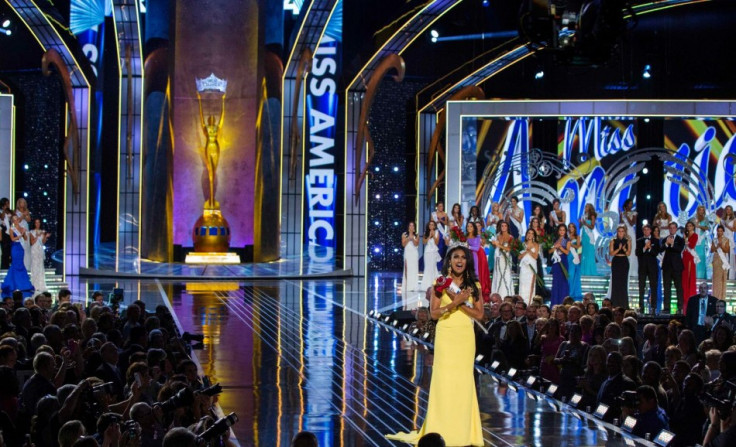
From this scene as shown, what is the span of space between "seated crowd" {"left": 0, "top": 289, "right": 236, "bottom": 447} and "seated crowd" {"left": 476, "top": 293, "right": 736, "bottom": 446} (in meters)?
2.17

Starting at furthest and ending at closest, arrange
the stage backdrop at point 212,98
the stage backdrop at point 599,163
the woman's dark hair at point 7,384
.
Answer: the stage backdrop at point 212,98 < the stage backdrop at point 599,163 < the woman's dark hair at point 7,384

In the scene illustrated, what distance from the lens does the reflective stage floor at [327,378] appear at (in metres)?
7.36

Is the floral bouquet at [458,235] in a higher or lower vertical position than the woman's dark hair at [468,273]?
higher

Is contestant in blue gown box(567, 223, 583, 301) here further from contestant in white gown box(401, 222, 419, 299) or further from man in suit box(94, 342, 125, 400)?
man in suit box(94, 342, 125, 400)

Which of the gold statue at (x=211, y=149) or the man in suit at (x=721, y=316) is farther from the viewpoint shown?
the gold statue at (x=211, y=149)

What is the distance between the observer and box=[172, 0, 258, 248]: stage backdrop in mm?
24547

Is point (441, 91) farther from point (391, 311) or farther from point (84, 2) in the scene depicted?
point (391, 311)

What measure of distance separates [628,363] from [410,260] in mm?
11561

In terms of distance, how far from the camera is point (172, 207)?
81.0 ft

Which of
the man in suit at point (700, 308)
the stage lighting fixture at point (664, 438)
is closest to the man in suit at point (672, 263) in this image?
the man in suit at point (700, 308)

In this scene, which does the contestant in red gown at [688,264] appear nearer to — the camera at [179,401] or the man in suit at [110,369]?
the man in suit at [110,369]

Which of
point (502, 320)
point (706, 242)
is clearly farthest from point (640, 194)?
point (502, 320)

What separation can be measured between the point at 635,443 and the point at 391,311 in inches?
327

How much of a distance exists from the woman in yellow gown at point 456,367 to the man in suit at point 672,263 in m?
9.16
